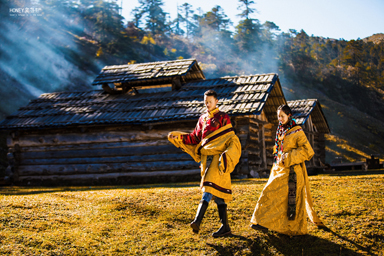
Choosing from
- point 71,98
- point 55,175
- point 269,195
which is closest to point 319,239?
point 269,195

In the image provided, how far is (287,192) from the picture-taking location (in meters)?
5.45

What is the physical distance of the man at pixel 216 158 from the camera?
5266 mm

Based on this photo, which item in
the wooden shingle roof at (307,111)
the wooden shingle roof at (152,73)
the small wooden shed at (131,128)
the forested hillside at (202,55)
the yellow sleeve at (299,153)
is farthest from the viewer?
the forested hillside at (202,55)

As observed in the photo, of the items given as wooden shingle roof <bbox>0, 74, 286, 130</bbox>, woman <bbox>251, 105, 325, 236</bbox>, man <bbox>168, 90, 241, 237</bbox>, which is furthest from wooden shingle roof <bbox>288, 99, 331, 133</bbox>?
man <bbox>168, 90, 241, 237</bbox>

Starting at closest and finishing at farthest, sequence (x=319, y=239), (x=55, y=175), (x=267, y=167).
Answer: (x=319, y=239) → (x=55, y=175) → (x=267, y=167)

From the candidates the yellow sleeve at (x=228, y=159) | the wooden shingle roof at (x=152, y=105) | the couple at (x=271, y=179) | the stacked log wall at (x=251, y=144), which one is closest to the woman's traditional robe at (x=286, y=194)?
the couple at (x=271, y=179)

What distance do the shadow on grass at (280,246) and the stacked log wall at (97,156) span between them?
7507 millimetres

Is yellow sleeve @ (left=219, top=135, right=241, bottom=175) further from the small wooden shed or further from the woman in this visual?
the small wooden shed

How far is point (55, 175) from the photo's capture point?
14.9 m

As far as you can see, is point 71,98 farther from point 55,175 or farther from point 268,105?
point 268,105

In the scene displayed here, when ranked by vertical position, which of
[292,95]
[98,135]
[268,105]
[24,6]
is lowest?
[98,135]

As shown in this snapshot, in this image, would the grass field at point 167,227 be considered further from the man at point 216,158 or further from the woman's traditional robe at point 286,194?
the man at point 216,158

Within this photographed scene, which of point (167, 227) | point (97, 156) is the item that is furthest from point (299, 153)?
point (97, 156)

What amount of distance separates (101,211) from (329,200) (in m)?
4.61
